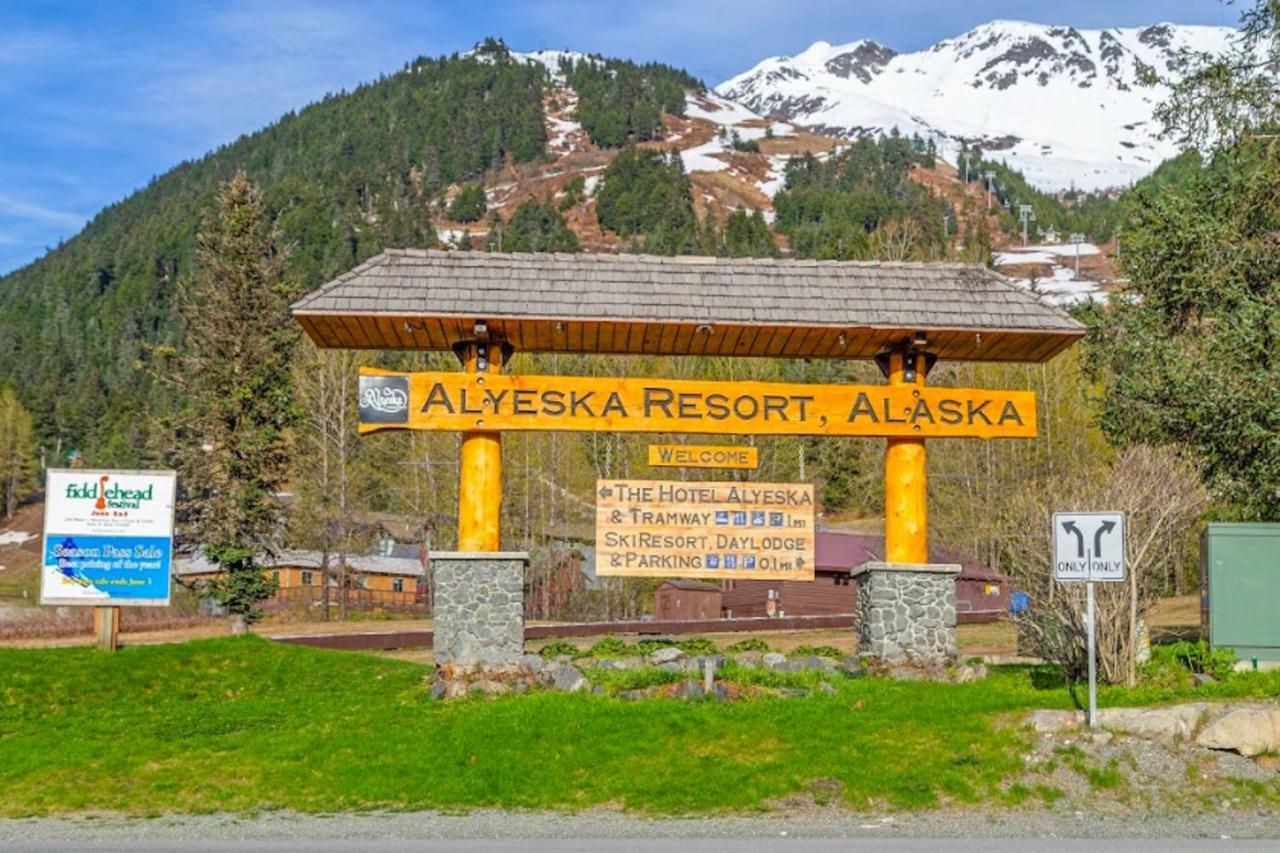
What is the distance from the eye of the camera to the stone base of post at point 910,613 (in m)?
18.9

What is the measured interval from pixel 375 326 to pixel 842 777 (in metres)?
9.45

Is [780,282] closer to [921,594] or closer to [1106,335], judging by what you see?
[921,594]

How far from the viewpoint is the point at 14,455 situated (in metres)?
119

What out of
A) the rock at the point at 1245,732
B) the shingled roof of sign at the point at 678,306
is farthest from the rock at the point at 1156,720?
the shingled roof of sign at the point at 678,306

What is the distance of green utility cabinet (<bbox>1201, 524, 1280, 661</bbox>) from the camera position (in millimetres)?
18188

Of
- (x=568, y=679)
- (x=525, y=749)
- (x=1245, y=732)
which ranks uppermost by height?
(x=568, y=679)

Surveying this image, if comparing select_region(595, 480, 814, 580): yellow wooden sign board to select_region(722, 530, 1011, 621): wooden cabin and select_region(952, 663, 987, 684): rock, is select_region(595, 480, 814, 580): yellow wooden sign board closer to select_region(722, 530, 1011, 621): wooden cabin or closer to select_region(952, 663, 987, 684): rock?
select_region(952, 663, 987, 684): rock

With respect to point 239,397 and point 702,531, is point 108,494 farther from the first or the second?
point 239,397

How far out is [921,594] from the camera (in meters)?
19.1

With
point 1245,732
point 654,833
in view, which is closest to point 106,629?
point 654,833

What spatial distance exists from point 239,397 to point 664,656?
22.4 meters

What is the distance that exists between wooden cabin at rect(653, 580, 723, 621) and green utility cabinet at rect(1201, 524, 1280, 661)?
1192 inches

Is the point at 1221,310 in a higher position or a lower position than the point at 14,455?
lower

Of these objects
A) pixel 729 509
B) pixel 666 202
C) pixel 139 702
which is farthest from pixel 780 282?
pixel 666 202
